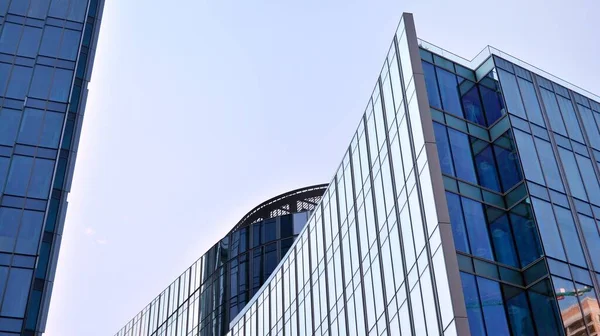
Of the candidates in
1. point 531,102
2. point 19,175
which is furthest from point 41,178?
point 531,102

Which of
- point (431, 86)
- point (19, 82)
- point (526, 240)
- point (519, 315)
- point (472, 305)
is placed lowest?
point (519, 315)

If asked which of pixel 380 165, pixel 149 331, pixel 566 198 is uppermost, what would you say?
pixel 149 331

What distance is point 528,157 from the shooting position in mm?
36156

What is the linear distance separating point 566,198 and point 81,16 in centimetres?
3447

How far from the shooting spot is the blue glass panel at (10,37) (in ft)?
164

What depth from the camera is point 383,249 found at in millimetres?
37344

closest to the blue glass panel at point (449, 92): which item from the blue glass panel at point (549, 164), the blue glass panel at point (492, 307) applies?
the blue glass panel at point (549, 164)

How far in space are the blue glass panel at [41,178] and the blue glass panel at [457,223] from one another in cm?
2356

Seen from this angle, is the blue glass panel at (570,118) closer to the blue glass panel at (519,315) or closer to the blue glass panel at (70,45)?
the blue glass panel at (519,315)

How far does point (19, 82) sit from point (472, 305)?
104 feet

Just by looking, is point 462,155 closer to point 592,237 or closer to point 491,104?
point 491,104

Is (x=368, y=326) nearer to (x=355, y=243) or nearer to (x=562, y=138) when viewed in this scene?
(x=355, y=243)

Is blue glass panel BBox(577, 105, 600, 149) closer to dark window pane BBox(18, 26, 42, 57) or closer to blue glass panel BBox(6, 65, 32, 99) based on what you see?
blue glass panel BBox(6, 65, 32, 99)

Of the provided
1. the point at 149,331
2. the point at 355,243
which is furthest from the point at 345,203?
the point at 149,331
